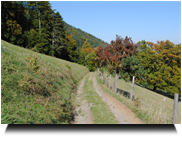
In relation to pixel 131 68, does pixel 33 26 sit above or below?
above

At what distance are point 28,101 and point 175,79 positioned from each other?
33.4 m

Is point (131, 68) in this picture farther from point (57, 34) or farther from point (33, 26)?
point (33, 26)

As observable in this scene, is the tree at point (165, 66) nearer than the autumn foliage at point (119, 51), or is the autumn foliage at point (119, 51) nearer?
the autumn foliage at point (119, 51)

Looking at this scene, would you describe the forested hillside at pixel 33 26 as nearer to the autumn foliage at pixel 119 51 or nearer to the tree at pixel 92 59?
the tree at pixel 92 59

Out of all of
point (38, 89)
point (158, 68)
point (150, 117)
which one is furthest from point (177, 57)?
point (38, 89)

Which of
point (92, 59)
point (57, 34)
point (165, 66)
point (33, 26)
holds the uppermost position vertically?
point (33, 26)

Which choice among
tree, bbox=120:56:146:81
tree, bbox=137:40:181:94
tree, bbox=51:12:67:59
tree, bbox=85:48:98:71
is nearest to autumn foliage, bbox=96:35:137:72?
tree, bbox=120:56:146:81

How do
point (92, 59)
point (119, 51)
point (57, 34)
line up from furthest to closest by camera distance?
1. point (57, 34)
2. point (92, 59)
3. point (119, 51)

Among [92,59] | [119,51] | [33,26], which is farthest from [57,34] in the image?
[119,51]

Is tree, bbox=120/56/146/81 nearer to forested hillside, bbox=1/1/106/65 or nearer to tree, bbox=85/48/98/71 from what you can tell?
tree, bbox=85/48/98/71

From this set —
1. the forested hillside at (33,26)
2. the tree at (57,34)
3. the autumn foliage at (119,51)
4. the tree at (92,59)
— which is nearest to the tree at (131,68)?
the autumn foliage at (119,51)
